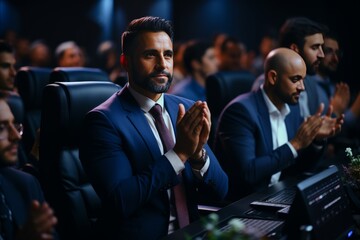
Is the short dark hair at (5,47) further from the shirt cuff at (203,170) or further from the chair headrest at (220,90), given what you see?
the shirt cuff at (203,170)

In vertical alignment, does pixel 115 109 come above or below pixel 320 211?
above

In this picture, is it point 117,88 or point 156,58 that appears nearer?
point 156,58

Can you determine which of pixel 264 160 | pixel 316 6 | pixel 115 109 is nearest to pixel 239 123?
pixel 264 160

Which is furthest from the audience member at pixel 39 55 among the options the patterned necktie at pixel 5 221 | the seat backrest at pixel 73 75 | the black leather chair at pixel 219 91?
the patterned necktie at pixel 5 221

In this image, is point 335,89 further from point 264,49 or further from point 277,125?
point 264,49

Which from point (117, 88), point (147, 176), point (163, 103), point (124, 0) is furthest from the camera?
point (124, 0)

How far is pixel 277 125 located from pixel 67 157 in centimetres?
110

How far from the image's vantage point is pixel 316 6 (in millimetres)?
7879

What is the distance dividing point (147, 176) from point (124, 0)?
255cm

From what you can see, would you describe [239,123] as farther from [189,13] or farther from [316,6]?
[189,13]

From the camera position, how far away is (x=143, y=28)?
2.15m

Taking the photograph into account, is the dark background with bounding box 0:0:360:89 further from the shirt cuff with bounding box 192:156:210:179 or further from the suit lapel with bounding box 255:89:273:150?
the shirt cuff with bounding box 192:156:210:179

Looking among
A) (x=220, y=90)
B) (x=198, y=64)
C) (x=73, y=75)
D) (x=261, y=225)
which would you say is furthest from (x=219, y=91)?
(x=261, y=225)

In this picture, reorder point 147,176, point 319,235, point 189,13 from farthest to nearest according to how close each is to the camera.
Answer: point 189,13, point 147,176, point 319,235
